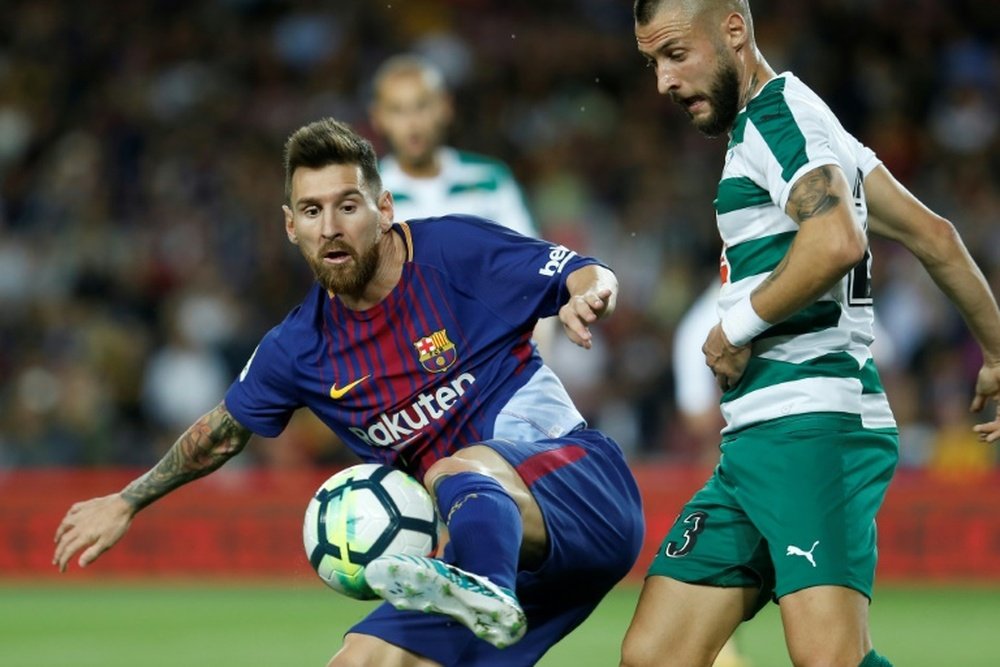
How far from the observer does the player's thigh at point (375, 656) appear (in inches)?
190

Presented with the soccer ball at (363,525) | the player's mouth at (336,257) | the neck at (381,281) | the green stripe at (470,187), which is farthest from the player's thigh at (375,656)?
the green stripe at (470,187)

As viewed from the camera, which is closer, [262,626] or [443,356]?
[443,356]

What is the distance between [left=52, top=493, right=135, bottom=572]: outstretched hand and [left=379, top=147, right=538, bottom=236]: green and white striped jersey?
2282mm

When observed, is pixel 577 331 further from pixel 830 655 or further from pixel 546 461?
pixel 830 655

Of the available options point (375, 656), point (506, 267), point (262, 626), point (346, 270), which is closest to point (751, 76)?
point (506, 267)

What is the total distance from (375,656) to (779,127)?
1.91 metres

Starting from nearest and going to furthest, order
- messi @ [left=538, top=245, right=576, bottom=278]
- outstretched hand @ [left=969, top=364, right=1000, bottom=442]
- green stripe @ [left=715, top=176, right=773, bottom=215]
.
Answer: green stripe @ [left=715, top=176, right=773, bottom=215]
messi @ [left=538, top=245, right=576, bottom=278]
outstretched hand @ [left=969, top=364, right=1000, bottom=442]

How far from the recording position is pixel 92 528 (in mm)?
5121

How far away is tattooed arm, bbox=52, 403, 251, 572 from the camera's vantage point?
5.11 metres

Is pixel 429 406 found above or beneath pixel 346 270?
beneath

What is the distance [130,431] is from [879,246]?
19.3 ft

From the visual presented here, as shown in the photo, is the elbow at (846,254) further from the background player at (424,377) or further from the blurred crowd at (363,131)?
the blurred crowd at (363,131)

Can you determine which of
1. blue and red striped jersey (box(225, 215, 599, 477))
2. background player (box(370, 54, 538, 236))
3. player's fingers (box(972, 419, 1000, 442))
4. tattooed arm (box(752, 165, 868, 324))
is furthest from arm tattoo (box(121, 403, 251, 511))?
player's fingers (box(972, 419, 1000, 442))

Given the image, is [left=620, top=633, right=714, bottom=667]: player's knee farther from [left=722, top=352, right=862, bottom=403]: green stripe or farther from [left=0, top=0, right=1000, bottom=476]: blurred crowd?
[left=0, top=0, right=1000, bottom=476]: blurred crowd
